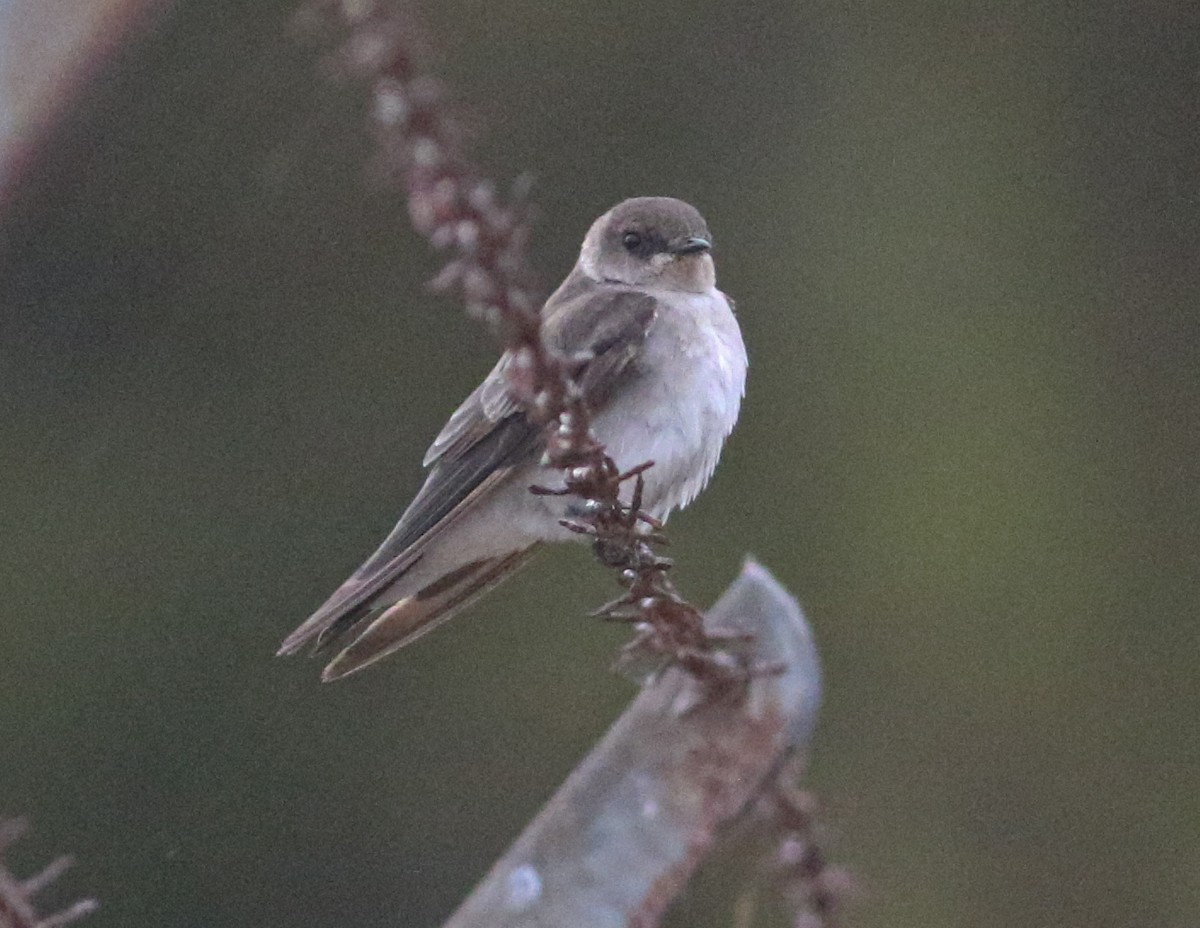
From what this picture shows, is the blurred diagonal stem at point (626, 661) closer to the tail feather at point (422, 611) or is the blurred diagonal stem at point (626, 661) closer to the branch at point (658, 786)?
the branch at point (658, 786)

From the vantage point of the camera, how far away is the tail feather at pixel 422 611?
8.65ft

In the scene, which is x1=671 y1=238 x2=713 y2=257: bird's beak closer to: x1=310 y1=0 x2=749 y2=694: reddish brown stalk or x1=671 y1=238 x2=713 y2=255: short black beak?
x1=671 y1=238 x2=713 y2=255: short black beak

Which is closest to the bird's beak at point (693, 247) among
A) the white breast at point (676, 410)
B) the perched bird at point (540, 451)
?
the perched bird at point (540, 451)

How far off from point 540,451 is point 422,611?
320mm

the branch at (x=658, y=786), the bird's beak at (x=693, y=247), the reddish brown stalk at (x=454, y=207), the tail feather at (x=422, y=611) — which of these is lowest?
the branch at (x=658, y=786)

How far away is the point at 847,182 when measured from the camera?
6445 millimetres

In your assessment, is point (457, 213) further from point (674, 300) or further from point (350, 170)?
point (350, 170)

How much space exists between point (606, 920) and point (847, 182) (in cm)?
505

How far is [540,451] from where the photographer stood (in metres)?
2.95

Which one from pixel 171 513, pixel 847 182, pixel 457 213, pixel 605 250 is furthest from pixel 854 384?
pixel 457 213

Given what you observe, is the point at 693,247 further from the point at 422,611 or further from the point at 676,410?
the point at 422,611

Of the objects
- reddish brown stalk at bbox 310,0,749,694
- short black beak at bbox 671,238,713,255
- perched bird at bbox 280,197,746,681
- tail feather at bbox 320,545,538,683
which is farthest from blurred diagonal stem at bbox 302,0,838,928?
short black beak at bbox 671,238,713,255

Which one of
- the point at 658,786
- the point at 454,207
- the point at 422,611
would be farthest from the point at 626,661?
the point at 422,611

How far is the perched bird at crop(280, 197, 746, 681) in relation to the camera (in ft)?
9.23
